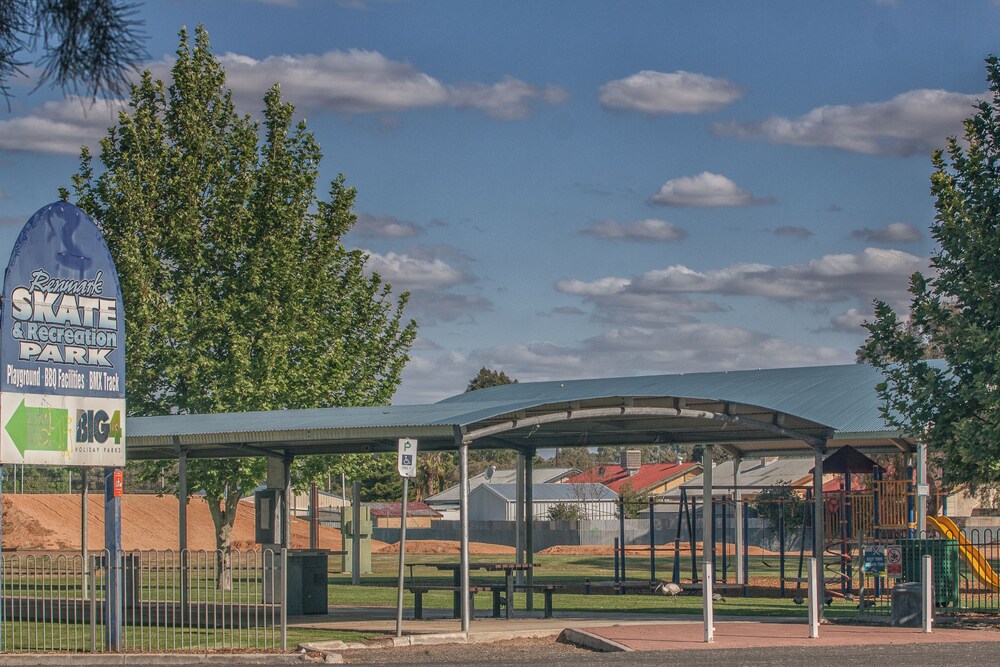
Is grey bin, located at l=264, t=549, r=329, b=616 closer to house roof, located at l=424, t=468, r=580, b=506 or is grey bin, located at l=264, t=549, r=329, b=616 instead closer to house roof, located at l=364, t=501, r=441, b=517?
house roof, located at l=364, t=501, r=441, b=517

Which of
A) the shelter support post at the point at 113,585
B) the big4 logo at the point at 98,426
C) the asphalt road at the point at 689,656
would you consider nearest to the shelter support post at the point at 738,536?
the asphalt road at the point at 689,656

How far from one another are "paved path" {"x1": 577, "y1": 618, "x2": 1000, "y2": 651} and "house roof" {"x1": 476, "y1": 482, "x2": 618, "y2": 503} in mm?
58702

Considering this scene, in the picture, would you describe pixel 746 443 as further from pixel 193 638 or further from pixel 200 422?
pixel 193 638

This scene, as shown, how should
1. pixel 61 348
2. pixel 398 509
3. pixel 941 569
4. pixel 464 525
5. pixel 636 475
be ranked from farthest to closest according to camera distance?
1. pixel 636 475
2. pixel 398 509
3. pixel 941 569
4. pixel 464 525
5. pixel 61 348

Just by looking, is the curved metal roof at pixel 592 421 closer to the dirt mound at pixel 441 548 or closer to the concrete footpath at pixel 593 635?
the concrete footpath at pixel 593 635

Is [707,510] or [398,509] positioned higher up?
[707,510]

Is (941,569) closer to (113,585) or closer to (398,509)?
(113,585)

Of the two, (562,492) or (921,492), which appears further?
(562,492)

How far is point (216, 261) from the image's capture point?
109 feet

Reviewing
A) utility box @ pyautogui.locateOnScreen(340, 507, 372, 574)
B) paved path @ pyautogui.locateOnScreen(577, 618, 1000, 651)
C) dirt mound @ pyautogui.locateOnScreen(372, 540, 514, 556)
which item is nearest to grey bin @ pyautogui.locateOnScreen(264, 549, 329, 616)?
paved path @ pyautogui.locateOnScreen(577, 618, 1000, 651)

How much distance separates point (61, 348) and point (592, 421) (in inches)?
356

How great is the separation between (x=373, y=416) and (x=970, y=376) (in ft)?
30.4

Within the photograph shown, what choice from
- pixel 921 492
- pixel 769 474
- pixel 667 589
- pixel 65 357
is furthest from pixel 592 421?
pixel 769 474

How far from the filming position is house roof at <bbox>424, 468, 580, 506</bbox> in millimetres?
88438
